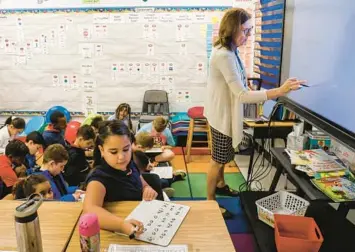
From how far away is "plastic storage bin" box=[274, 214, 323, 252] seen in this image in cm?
137

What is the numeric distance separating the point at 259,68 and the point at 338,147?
1.87m

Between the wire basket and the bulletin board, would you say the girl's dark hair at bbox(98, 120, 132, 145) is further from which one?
the bulletin board

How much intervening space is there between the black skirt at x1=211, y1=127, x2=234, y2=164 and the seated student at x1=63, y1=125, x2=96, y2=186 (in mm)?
969

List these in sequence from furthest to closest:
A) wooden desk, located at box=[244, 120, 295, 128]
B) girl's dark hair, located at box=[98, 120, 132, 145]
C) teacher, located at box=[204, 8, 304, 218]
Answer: wooden desk, located at box=[244, 120, 295, 128], teacher, located at box=[204, 8, 304, 218], girl's dark hair, located at box=[98, 120, 132, 145]

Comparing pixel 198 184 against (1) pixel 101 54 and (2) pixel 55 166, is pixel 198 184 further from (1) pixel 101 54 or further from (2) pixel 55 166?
Result: (1) pixel 101 54

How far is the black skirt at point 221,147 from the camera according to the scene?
224 cm

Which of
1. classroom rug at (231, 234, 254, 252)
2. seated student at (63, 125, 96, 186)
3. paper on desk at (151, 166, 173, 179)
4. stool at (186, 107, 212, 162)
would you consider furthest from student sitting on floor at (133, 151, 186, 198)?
classroom rug at (231, 234, 254, 252)

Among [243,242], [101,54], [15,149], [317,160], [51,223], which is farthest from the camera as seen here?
[101,54]

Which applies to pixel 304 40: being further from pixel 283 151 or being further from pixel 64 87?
pixel 64 87

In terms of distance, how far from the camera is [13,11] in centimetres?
391

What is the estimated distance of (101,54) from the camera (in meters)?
4.02

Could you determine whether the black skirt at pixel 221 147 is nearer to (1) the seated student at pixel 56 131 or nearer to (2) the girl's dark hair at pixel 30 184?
(2) the girl's dark hair at pixel 30 184

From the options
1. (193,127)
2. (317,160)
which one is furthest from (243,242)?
(193,127)

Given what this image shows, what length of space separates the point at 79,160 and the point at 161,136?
38.5 inches
